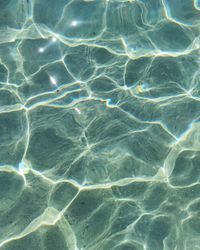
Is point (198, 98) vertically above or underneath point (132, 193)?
above

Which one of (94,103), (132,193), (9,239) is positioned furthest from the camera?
(94,103)

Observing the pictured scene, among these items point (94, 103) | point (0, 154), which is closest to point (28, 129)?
point (0, 154)

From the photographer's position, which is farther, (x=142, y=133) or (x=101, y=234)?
(x=142, y=133)

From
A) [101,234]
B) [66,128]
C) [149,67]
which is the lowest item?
[101,234]

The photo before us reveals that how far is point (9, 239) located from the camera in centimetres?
345

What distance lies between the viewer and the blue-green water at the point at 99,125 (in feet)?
11.6

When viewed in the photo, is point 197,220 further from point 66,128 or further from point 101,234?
point 66,128

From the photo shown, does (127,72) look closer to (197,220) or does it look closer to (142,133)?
(142,133)

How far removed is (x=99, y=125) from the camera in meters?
4.20

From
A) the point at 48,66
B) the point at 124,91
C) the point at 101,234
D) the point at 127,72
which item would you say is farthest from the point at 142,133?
the point at 48,66

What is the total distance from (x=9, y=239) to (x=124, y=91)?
2.16 m

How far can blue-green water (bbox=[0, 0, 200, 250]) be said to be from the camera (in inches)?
139

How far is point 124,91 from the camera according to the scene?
14.7ft

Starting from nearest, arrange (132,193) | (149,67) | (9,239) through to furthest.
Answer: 1. (9,239)
2. (132,193)
3. (149,67)
